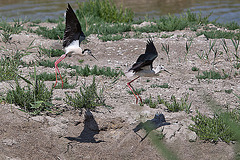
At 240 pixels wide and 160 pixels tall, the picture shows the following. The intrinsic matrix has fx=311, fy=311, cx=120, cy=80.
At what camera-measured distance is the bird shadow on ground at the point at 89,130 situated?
4.01 metres

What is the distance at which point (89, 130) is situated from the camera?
4.20 m

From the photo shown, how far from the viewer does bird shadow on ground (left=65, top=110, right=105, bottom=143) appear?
4.01 meters

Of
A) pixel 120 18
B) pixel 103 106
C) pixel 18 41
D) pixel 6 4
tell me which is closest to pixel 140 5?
pixel 120 18

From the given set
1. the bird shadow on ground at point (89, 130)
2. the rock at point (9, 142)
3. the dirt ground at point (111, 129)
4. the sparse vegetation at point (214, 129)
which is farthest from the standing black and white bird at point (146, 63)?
the rock at point (9, 142)

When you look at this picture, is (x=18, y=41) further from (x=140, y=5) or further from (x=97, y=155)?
(x=140, y=5)

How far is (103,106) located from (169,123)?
99 cm

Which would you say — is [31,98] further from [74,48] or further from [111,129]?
[74,48]

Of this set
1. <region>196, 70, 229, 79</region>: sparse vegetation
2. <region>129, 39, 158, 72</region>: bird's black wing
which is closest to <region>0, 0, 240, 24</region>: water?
<region>196, 70, 229, 79</region>: sparse vegetation

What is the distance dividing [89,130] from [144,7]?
Result: 11.8 m

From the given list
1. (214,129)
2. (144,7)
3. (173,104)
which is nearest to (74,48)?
(173,104)

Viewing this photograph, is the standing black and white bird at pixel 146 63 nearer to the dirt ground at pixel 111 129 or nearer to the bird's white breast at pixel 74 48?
Answer: the dirt ground at pixel 111 129

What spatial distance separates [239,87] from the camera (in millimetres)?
5234

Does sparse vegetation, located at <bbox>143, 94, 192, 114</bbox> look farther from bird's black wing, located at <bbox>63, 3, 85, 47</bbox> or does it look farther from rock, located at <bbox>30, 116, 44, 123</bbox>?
bird's black wing, located at <bbox>63, 3, 85, 47</bbox>

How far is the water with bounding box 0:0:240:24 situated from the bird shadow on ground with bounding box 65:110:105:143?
30.6 ft
